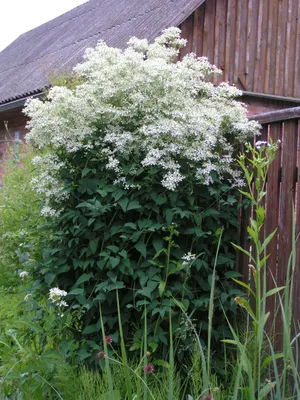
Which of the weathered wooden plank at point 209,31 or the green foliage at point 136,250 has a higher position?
the weathered wooden plank at point 209,31

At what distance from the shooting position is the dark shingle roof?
783 cm

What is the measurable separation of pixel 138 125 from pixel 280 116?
89 centimetres

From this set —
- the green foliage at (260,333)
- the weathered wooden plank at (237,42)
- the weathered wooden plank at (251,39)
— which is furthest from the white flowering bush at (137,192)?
the weathered wooden plank at (251,39)

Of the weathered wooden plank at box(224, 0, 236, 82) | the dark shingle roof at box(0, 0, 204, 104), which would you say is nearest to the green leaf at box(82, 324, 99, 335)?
the dark shingle roof at box(0, 0, 204, 104)

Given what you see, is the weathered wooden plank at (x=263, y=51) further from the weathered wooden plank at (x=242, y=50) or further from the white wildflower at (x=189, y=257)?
the white wildflower at (x=189, y=257)

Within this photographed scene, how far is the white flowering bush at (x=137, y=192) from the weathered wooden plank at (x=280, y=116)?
0.30 ft

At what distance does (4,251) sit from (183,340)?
3.11 m

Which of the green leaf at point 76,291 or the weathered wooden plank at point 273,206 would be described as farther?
the weathered wooden plank at point 273,206

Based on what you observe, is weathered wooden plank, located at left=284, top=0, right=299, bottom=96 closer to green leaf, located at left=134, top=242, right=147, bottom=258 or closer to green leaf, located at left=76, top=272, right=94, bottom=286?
green leaf, located at left=134, top=242, right=147, bottom=258

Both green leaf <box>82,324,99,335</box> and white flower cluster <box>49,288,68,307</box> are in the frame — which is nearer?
white flower cluster <box>49,288,68,307</box>

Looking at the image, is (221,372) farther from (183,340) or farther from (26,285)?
(26,285)

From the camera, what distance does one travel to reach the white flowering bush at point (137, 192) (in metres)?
3.33

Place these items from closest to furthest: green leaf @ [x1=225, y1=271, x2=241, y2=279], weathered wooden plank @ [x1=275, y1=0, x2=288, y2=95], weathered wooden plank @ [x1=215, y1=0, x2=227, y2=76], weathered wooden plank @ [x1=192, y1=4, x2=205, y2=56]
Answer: green leaf @ [x1=225, y1=271, x2=241, y2=279]
weathered wooden plank @ [x1=192, y1=4, x2=205, y2=56]
weathered wooden plank @ [x1=215, y1=0, x2=227, y2=76]
weathered wooden plank @ [x1=275, y1=0, x2=288, y2=95]

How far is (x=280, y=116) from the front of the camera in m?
3.49
